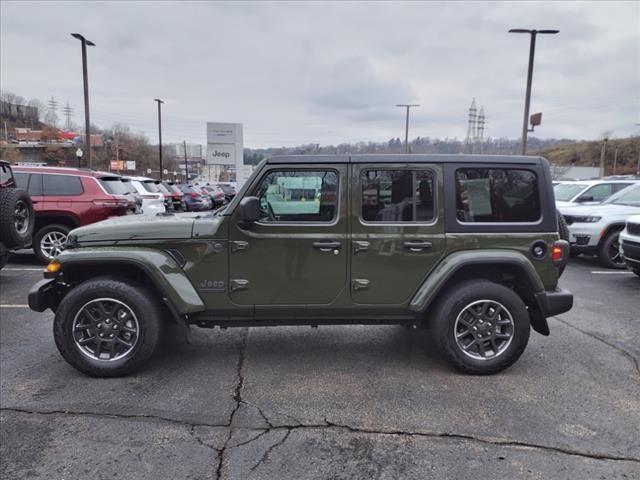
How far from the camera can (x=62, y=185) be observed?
8852 millimetres

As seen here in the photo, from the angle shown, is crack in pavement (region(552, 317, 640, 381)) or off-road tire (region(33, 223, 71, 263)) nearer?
crack in pavement (region(552, 317, 640, 381))

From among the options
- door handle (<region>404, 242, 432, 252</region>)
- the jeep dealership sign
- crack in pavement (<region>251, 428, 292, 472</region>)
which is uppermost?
the jeep dealership sign

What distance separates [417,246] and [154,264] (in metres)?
2.18

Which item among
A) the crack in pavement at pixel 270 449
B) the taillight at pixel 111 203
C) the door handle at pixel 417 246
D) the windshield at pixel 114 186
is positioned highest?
the windshield at pixel 114 186

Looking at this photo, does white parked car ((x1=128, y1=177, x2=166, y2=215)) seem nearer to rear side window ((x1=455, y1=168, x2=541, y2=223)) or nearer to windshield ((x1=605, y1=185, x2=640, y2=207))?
rear side window ((x1=455, y1=168, x2=541, y2=223))

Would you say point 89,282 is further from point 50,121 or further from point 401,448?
point 50,121

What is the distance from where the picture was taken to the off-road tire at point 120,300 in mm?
3785

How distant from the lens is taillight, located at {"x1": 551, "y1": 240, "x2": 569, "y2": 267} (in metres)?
3.95

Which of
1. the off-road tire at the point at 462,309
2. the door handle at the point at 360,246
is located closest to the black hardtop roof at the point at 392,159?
the door handle at the point at 360,246

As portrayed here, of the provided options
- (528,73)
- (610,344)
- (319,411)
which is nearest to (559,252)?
(610,344)

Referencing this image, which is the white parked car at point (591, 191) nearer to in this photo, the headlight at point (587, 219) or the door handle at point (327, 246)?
the headlight at point (587, 219)

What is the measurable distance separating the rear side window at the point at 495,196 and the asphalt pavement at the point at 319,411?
138cm

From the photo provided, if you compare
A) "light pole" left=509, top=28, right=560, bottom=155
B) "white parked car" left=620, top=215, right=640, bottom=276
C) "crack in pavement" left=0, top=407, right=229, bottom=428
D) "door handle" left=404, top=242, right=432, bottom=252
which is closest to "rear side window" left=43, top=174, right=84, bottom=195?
"crack in pavement" left=0, top=407, right=229, bottom=428

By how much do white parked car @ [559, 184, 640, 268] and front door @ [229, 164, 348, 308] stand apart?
721cm
